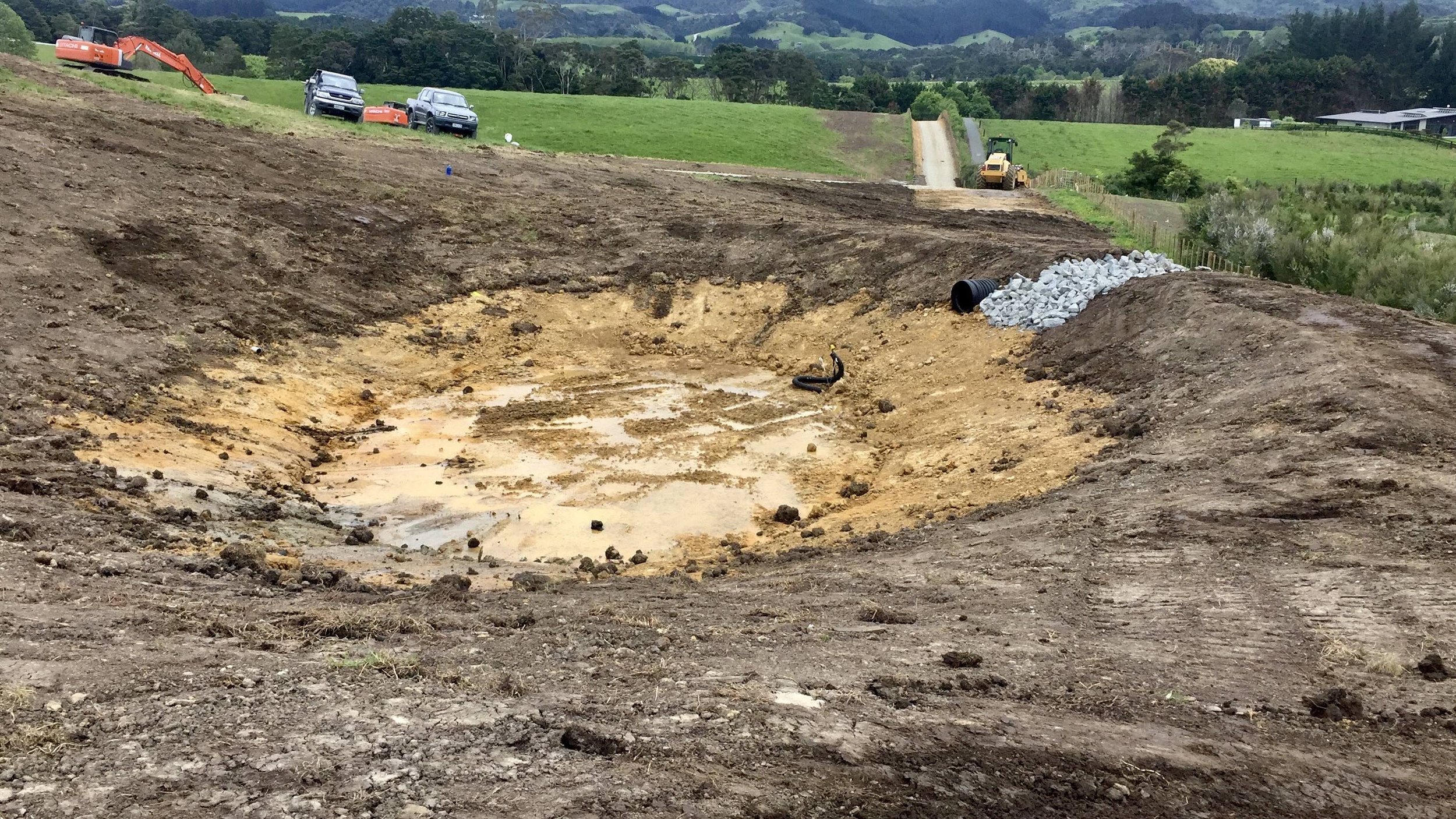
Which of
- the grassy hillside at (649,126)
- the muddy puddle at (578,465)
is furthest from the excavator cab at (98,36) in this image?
the muddy puddle at (578,465)

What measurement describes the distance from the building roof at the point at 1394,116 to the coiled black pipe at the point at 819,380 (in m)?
86.3

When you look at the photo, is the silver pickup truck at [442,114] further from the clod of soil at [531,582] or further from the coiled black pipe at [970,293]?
the clod of soil at [531,582]

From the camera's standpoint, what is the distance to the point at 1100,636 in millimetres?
7031

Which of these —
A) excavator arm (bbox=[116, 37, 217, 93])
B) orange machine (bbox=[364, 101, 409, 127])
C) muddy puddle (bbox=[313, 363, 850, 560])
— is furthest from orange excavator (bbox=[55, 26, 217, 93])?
muddy puddle (bbox=[313, 363, 850, 560])

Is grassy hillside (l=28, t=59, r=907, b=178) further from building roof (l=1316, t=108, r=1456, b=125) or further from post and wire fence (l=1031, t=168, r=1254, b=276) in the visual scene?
building roof (l=1316, t=108, r=1456, b=125)

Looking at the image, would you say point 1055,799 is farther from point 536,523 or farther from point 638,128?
point 638,128

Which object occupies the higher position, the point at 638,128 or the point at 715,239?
the point at 638,128

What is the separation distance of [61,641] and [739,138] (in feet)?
137

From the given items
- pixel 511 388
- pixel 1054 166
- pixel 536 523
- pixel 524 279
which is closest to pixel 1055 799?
pixel 536 523

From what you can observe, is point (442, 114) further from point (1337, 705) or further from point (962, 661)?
point (1337, 705)

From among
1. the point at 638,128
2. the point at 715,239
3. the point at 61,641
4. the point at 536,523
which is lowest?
the point at 536,523

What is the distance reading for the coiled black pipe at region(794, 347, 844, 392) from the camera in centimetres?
1720

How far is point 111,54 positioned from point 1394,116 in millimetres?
94779

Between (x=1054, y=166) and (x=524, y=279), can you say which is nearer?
(x=524, y=279)
